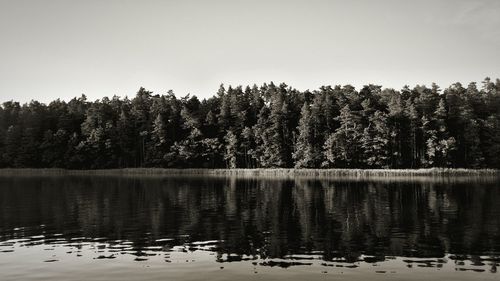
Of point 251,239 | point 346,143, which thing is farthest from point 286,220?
point 346,143

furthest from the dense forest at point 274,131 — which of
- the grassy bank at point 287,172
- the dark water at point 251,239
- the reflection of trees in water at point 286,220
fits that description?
the dark water at point 251,239

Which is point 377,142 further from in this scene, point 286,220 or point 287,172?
point 286,220

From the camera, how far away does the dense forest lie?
4380 inches

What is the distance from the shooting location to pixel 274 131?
12325cm

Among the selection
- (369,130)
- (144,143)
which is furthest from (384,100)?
(144,143)

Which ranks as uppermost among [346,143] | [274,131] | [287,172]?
[274,131]

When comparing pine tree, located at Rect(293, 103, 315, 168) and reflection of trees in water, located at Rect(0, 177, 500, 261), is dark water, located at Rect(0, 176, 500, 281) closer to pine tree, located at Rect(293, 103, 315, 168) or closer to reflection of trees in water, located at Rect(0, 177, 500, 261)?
reflection of trees in water, located at Rect(0, 177, 500, 261)

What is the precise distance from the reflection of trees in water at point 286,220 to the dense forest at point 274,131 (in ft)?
185

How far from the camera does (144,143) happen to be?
136000mm

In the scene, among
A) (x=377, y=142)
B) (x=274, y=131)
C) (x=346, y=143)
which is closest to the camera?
(x=377, y=142)

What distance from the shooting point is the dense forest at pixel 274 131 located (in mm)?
111250

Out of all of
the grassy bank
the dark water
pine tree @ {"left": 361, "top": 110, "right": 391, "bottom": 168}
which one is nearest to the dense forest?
pine tree @ {"left": 361, "top": 110, "right": 391, "bottom": 168}

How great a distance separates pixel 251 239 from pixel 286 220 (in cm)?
822

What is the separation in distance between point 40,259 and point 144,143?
375ft
